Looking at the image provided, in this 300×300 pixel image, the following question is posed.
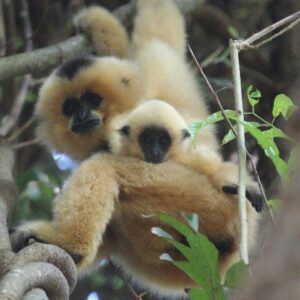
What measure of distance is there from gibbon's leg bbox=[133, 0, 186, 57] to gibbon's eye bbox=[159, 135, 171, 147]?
4.11ft

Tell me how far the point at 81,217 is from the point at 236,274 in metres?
1.28

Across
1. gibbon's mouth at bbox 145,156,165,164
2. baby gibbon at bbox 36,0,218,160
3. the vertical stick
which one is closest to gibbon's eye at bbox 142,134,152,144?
gibbon's mouth at bbox 145,156,165,164

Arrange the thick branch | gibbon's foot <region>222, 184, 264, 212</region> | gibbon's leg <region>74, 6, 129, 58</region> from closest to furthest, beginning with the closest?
the thick branch → gibbon's foot <region>222, 184, 264, 212</region> → gibbon's leg <region>74, 6, 129, 58</region>

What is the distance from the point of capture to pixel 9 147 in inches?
159

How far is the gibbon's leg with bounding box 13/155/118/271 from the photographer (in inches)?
118

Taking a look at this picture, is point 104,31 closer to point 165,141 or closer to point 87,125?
point 87,125

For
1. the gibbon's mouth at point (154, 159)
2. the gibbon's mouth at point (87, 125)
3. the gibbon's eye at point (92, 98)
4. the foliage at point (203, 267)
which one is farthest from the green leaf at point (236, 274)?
the gibbon's eye at point (92, 98)

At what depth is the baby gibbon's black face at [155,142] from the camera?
3557 millimetres

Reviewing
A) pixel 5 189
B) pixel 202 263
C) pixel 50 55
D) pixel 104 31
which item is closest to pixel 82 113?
pixel 50 55

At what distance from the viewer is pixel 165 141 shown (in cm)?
363

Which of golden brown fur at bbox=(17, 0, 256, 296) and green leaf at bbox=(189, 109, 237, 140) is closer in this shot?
green leaf at bbox=(189, 109, 237, 140)

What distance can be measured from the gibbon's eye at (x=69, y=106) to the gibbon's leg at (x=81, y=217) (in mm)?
1229

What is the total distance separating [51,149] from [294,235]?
3722mm

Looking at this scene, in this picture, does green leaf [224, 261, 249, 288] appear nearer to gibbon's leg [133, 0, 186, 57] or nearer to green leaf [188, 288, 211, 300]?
green leaf [188, 288, 211, 300]
